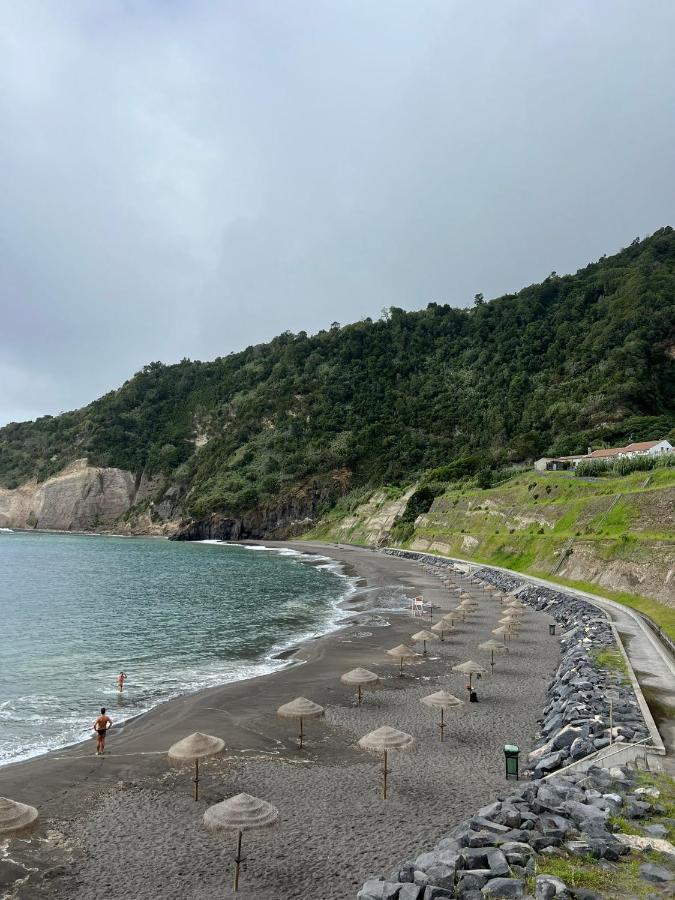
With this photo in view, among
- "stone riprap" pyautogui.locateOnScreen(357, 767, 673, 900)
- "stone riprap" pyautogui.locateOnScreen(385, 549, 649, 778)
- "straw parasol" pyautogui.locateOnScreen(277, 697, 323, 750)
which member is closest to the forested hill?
"stone riprap" pyautogui.locateOnScreen(385, 549, 649, 778)

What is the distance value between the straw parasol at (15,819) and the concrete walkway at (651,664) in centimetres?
1353

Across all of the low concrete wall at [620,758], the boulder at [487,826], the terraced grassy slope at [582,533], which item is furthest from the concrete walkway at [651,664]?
the boulder at [487,826]

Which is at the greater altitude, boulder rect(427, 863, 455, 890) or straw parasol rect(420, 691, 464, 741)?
boulder rect(427, 863, 455, 890)

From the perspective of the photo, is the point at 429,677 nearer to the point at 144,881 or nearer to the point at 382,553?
the point at 144,881

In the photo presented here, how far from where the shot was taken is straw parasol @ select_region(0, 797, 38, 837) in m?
10.9

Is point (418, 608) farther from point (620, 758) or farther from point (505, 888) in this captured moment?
point (505, 888)

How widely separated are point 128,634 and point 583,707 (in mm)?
29902

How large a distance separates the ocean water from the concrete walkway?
1712cm

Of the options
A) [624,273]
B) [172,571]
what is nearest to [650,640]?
[172,571]

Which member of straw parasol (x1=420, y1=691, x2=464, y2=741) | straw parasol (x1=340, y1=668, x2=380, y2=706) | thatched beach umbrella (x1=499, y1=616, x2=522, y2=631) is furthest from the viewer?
thatched beach umbrella (x1=499, y1=616, x2=522, y2=631)

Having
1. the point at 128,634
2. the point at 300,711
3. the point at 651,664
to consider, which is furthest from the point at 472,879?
the point at 128,634

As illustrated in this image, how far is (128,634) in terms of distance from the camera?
3772 cm

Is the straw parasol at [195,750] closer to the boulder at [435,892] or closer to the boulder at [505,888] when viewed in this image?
the boulder at [435,892]

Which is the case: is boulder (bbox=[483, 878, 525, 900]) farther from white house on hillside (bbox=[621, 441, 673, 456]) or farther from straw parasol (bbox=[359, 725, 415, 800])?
white house on hillside (bbox=[621, 441, 673, 456])
